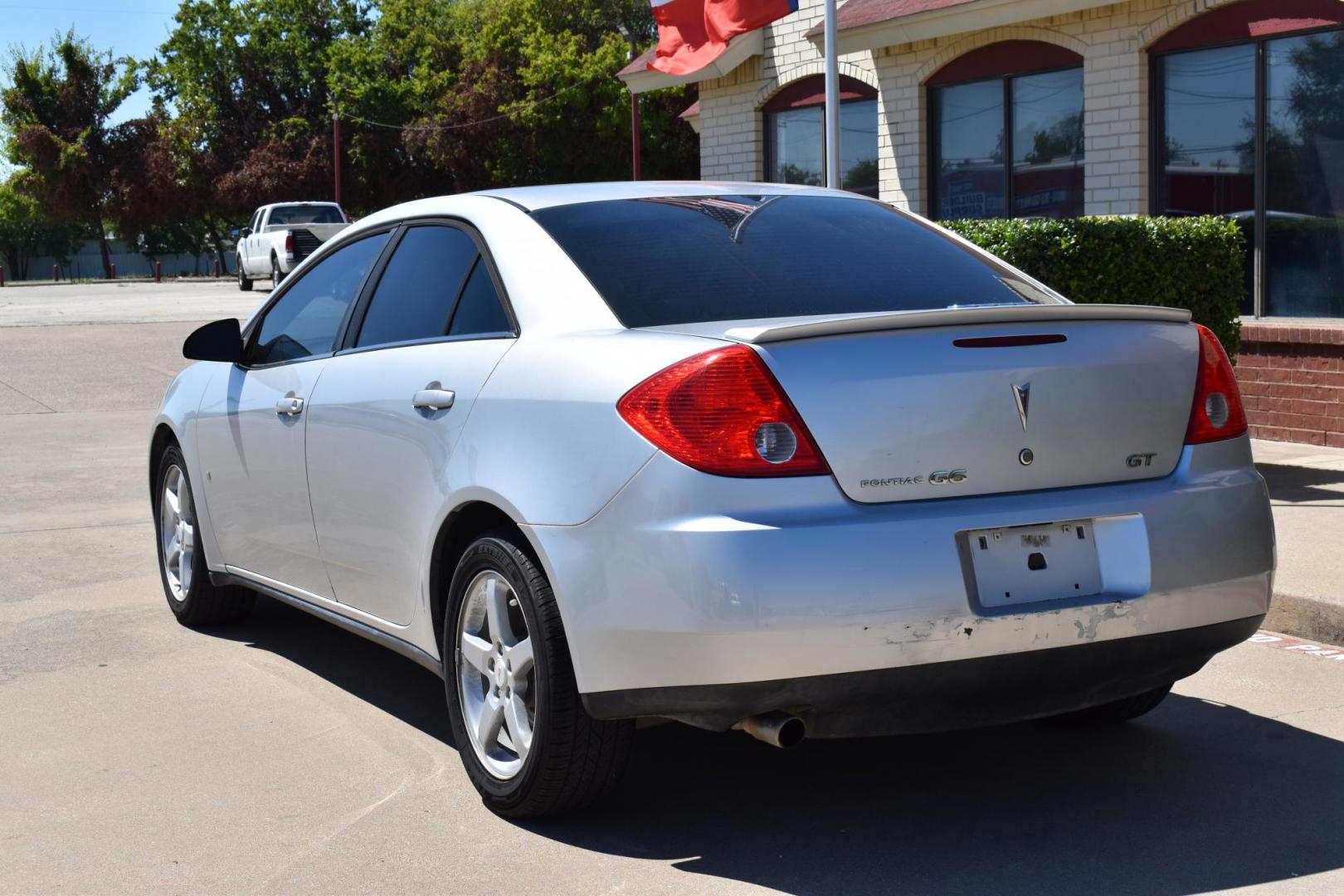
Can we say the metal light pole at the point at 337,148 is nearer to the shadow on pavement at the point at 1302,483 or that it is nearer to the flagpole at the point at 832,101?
the flagpole at the point at 832,101

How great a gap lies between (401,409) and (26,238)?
10573 centimetres

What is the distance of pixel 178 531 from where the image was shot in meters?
6.72

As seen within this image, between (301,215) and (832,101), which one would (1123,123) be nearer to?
(832,101)

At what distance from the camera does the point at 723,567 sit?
141 inches

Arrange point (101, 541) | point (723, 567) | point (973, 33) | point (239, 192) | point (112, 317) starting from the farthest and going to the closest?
point (239, 192)
point (112, 317)
point (973, 33)
point (101, 541)
point (723, 567)

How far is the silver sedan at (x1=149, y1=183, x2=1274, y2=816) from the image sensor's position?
12.0ft

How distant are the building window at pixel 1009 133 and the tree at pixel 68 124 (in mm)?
59273

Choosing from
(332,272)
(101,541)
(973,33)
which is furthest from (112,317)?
(332,272)

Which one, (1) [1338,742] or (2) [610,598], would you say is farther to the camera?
(1) [1338,742]

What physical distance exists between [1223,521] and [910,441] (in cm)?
90

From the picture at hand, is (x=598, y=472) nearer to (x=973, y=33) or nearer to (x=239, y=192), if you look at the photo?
(x=973, y=33)

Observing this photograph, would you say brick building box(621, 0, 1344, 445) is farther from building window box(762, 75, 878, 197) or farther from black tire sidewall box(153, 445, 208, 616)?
black tire sidewall box(153, 445, 208, 616)

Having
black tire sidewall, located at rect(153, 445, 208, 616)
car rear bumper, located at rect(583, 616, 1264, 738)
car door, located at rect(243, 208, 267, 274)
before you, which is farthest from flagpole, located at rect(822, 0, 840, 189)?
car door, located at rect(243, 208, 267, 274)

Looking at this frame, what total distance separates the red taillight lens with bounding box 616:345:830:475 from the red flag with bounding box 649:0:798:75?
10.8 m
